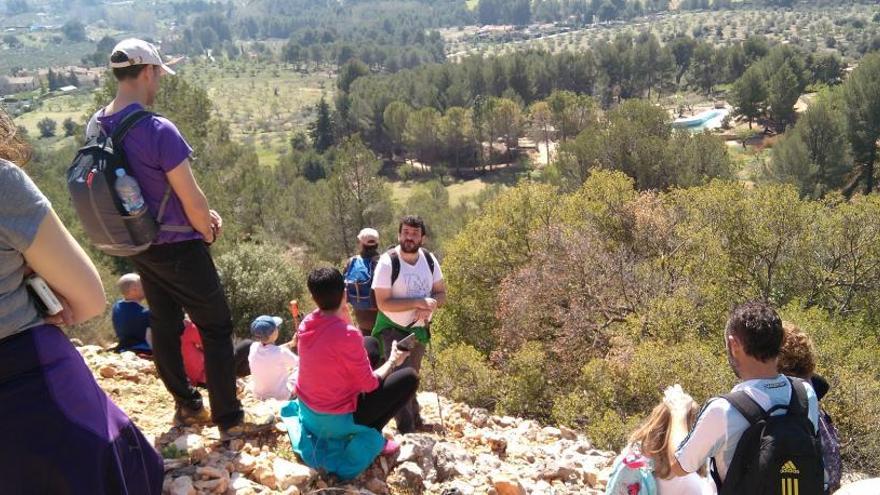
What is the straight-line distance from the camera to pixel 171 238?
13.0 ft

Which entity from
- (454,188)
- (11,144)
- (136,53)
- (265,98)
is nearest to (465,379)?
(136,53)

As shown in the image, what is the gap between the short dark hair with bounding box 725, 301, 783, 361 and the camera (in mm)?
3355

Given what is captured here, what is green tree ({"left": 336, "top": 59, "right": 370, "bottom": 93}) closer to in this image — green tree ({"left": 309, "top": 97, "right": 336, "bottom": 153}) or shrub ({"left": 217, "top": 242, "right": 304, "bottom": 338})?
green tree ({"left": 309, "top": 97, "right": 336, "bottom": 153})

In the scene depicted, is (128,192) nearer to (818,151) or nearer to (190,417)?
(190,417)

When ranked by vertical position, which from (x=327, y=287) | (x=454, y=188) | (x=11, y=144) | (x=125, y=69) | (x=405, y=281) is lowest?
(x=454, y=188)

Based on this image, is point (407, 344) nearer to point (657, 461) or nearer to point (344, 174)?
point (657, 461)

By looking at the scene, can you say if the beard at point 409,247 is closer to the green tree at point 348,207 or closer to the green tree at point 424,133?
the green tree at point 348,207

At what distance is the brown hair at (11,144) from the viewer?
2.29 m

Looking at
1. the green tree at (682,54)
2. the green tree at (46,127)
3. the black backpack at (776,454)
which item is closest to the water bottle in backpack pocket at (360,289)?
the black backpack at (776,454)

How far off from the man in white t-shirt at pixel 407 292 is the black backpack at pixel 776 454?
296cm

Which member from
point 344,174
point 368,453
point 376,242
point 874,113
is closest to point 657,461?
point 368,453

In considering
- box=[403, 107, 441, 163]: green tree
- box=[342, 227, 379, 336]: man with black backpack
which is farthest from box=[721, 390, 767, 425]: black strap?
box=[403, 107, 441, 163]: green tree

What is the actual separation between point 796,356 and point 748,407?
38.2 inches

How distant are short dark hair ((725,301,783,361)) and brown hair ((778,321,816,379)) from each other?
2.14ft
